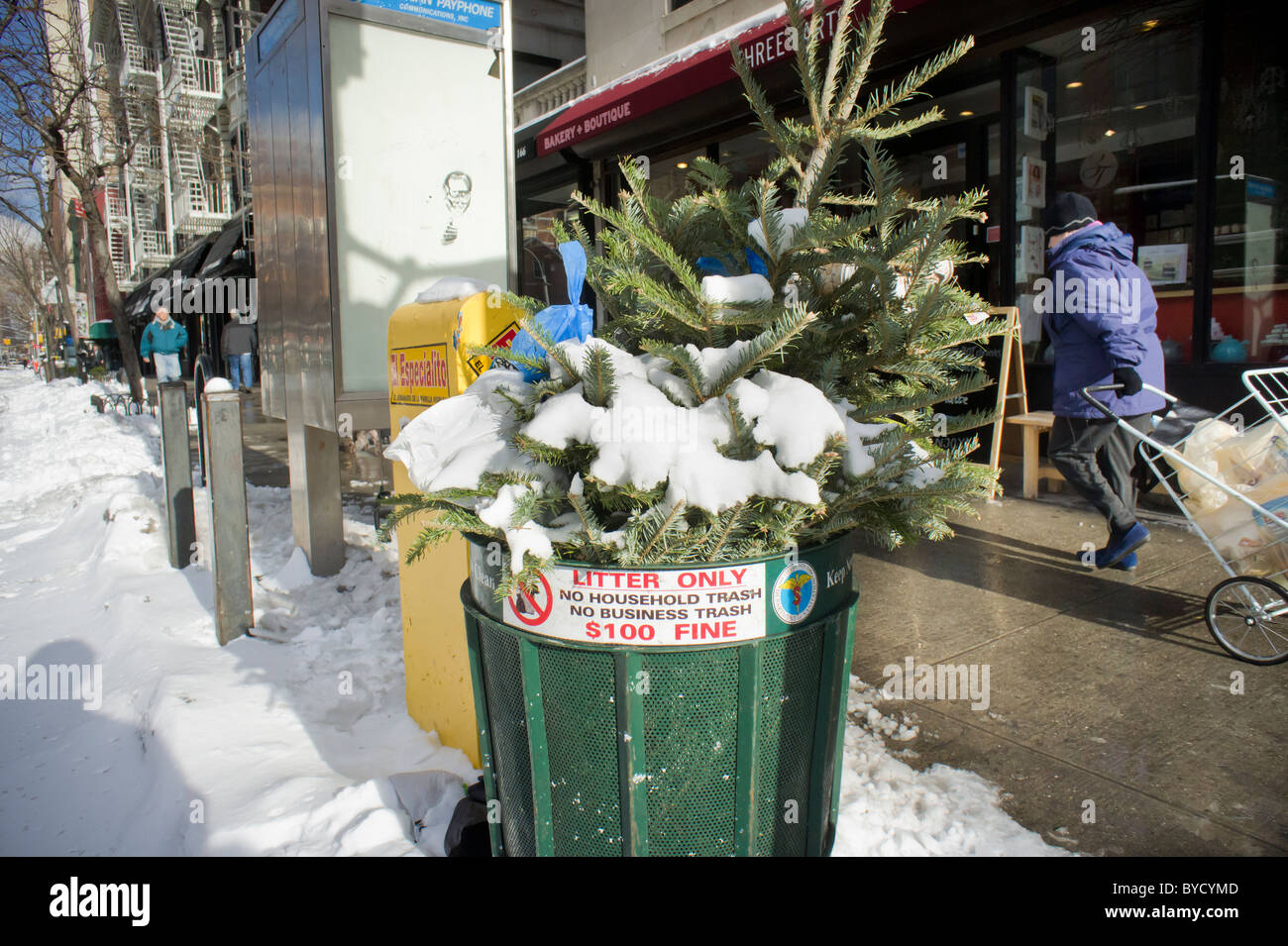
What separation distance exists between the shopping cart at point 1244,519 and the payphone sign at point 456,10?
14.2 ft

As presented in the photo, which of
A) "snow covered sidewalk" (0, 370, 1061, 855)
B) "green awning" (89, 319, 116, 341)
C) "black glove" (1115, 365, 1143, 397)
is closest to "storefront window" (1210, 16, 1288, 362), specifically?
"black glove" (1115, 365, 1143, 397)

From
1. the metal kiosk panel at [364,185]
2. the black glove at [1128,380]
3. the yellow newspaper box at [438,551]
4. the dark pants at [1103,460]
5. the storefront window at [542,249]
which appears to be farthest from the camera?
the storefront window at [542,249]

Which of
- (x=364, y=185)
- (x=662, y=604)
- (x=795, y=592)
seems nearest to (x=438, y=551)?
(x=662, y=604)

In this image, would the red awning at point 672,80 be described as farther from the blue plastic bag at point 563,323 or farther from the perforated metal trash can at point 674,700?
the perforated metal trash can at point 674,700

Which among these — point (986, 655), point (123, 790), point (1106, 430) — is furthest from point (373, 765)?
point (1106, 430)

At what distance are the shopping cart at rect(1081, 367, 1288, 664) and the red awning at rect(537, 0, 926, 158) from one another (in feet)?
14.0

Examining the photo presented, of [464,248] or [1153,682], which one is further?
[464,248]

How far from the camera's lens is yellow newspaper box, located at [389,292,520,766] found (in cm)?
273

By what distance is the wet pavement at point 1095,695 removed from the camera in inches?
104

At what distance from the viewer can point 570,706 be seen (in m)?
1.83

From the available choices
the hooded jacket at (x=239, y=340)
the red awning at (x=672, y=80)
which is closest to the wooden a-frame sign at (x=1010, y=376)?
the red awning at (x=672, y=80)

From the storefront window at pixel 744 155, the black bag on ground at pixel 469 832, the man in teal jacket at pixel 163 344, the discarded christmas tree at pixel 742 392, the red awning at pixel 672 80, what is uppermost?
the red awning at pixel 672 80
